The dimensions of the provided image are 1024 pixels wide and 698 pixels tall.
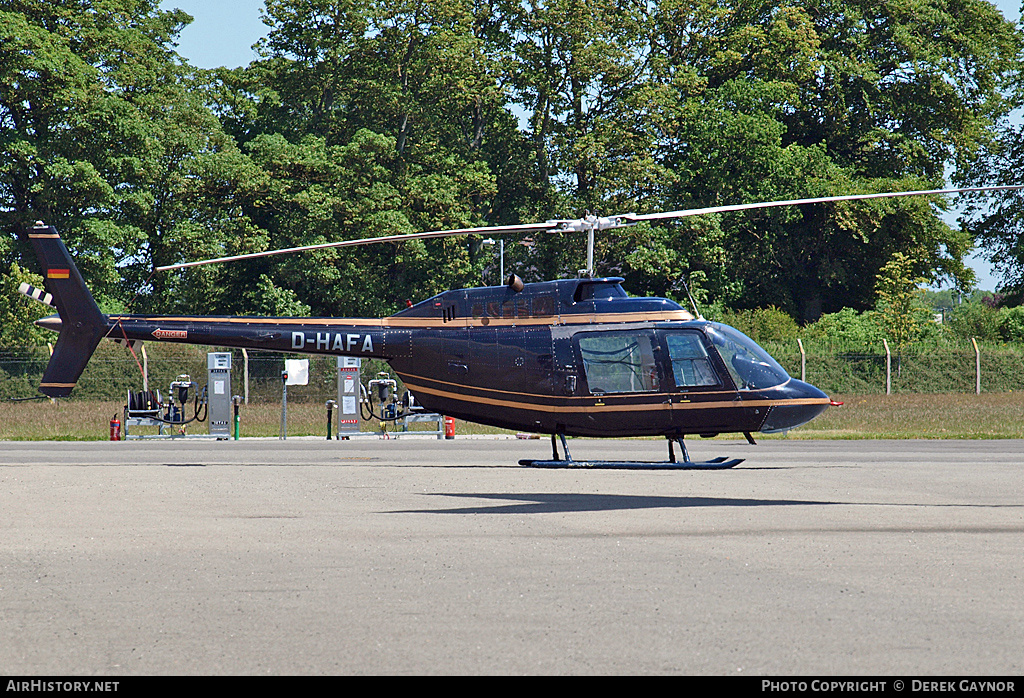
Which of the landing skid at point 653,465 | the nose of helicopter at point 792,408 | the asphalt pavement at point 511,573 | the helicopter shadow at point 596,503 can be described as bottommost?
the helicopter shadow at point 596,503

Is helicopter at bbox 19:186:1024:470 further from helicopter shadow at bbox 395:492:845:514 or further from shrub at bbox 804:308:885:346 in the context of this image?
shrub at bbox 804:308:885:346

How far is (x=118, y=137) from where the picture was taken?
151ft

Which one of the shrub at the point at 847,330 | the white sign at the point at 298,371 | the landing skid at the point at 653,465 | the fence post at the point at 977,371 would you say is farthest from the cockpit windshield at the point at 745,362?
the shrub at the point at 847,330

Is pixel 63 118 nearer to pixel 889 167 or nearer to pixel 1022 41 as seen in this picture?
pixel 889 167

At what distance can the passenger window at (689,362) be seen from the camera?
54.1 ft

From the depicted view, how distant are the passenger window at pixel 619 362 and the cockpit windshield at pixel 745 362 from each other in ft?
3.53

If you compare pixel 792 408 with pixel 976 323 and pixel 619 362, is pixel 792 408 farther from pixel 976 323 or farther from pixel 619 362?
pixel 976 323

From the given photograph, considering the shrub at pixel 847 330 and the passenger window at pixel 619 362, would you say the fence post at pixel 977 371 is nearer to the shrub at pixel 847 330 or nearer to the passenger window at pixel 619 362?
the shrub at pixel 847 330

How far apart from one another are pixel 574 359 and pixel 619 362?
0.72 meters

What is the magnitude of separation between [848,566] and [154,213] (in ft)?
146

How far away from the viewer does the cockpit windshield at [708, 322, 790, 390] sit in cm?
1642

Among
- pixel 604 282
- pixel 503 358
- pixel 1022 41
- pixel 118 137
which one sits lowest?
pixel 503 358

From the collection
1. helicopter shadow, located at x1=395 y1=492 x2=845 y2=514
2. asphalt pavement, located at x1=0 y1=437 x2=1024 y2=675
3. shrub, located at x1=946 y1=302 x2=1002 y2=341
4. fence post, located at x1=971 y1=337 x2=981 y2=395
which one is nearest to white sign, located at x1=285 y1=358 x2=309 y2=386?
asphalt pavement, located at x1=0 y1=437 x2=1024 y2=675
